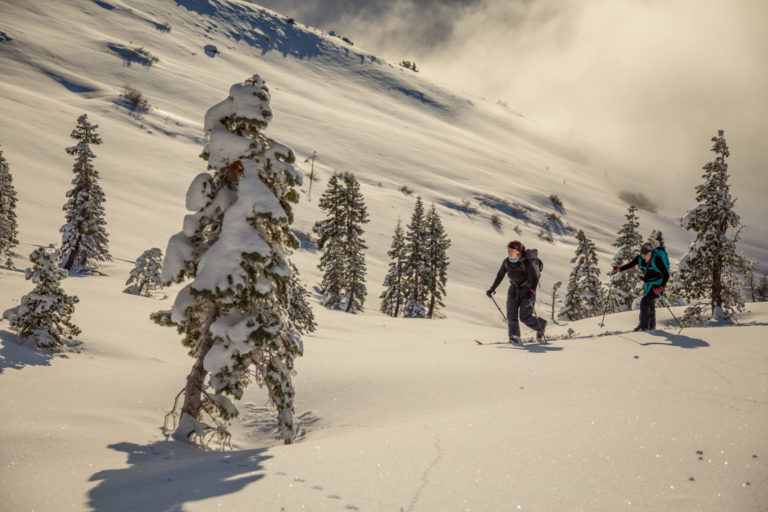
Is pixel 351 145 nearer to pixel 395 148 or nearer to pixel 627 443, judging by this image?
pixel 395 148

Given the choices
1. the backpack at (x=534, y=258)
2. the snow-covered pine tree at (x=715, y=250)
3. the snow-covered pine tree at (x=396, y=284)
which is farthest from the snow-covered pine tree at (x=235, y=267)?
the snow-covered pine tree at (x=396, y=284)

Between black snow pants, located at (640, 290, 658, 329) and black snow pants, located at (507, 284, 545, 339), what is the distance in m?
2.70

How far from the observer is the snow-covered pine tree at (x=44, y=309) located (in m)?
7.07

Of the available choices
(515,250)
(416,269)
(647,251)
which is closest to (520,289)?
(515,250)

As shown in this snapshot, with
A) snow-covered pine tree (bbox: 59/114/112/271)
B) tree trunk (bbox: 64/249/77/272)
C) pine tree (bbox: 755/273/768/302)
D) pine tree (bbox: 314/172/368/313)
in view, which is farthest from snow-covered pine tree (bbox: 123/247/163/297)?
pine tree (bbox: 755/273/768/302)

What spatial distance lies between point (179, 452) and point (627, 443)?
474cm

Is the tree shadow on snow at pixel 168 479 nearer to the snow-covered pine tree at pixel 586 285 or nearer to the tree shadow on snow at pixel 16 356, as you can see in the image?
the tree shadow on snow at pixel 16 356

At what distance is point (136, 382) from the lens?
658 centimetres

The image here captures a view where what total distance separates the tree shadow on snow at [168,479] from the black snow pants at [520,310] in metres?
6.58

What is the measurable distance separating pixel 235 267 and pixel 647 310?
9.50 meters

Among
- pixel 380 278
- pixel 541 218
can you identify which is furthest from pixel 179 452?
pixel 541 218

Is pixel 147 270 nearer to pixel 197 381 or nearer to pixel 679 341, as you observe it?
pixel 197 381

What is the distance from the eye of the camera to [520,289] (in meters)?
9.17

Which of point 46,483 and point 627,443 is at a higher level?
point 627,443
